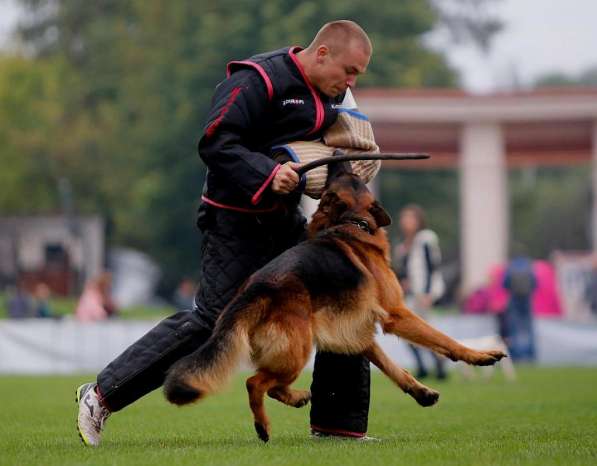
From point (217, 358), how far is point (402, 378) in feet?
3.56

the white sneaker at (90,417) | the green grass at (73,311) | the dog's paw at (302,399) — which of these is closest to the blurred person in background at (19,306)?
the green grass at (73,311)

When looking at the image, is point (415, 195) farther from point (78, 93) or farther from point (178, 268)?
point (78, 93)

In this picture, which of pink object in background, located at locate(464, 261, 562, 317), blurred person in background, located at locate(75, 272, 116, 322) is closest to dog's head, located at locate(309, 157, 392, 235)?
blurred person in background, located at locate(75, 272, 116, 322)

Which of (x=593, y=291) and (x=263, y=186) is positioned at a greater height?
(x=263, y=186)

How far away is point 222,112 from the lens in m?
5.01

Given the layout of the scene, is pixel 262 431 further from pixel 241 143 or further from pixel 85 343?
pixel 85 343

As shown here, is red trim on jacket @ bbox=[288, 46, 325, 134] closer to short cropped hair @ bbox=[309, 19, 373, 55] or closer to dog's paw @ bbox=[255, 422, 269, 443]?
short cropped hair @ bbox=[309, 19, 373, 55]

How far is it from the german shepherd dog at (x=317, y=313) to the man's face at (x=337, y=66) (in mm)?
366

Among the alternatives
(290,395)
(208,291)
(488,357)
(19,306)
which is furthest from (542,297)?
(208,291)

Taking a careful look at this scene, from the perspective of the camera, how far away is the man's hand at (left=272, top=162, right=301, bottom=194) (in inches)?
195

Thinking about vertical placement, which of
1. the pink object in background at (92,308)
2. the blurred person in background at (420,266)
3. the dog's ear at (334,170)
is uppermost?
the dog's ear at (334,170)

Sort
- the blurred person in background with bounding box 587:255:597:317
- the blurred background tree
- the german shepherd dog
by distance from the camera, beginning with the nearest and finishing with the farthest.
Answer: the german shepherd dog, the blurred person in background with bounding box 587:255:597:317, the blurred background tree

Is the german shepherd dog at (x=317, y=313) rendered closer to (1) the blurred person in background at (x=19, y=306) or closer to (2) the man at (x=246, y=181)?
(2) the man at (x=246, y=181)

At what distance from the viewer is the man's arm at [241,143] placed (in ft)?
16.3
